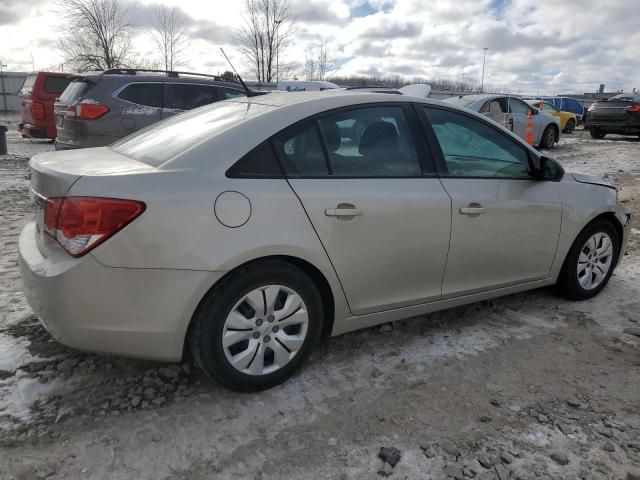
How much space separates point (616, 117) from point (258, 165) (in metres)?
17.2

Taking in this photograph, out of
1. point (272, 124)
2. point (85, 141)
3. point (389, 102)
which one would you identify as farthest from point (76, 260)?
point (85, 141)

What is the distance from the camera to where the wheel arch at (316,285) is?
8.18 feet

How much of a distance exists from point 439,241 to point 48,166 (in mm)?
2188

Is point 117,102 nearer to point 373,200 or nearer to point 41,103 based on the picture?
point 373,200

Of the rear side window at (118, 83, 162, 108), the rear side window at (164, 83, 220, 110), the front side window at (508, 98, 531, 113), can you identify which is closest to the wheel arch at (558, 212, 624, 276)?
the rear side window at (164, 83, 220, 110)

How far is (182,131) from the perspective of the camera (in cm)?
304

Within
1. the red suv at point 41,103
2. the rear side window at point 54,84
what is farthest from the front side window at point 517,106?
the rear side window at point 54,84

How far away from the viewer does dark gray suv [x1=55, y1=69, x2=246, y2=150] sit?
286 inches

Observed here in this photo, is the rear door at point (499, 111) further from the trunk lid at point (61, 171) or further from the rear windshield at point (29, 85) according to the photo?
the rear windshield at point (29, 85)

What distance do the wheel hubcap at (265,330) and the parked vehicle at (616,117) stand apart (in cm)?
1704

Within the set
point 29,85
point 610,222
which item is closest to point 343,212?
point 610,222

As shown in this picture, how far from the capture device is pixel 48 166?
8.67ft

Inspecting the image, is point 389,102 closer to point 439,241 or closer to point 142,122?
point 439,241

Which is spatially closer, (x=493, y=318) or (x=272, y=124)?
(x=272, y=124)
